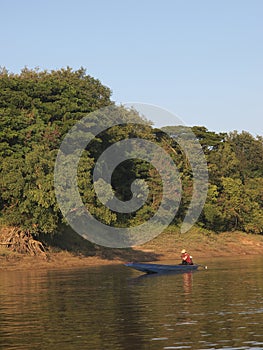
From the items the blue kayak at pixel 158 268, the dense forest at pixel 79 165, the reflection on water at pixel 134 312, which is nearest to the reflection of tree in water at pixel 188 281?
the reflection on water at pixel 134 312

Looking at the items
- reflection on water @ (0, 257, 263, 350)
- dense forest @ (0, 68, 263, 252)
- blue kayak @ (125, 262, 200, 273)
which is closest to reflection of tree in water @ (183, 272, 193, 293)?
reflection on water @ (0, 257, 263, 350)

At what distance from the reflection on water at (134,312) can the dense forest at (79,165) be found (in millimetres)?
11140

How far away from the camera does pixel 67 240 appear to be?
5478cm

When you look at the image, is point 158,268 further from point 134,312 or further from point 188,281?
point 134,312

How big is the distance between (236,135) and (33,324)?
285 ft

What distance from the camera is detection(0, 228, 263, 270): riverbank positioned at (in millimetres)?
48000

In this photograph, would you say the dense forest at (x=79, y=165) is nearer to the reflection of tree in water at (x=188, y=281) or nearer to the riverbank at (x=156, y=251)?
the riverbank at (x=156, y=251)

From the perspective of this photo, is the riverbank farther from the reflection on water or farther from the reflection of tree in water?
the reflection of tree in water

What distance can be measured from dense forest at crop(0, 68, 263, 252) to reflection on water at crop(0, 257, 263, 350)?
36.5 feet

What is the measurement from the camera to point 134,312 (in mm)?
22609

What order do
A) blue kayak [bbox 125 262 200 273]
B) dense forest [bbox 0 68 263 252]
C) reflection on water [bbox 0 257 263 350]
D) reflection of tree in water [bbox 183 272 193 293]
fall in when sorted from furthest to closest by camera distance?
dense forest [bbox 0 68 263 252] < blue kayak [bbox 125 262 200 273] < reflection of tree in water [bbox 183 272 193 293] < reflection on water [bbox 0 257 263 350]

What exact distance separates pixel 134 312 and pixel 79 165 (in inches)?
1107

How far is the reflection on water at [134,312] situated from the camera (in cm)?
1734

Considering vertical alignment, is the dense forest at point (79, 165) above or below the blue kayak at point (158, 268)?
above
